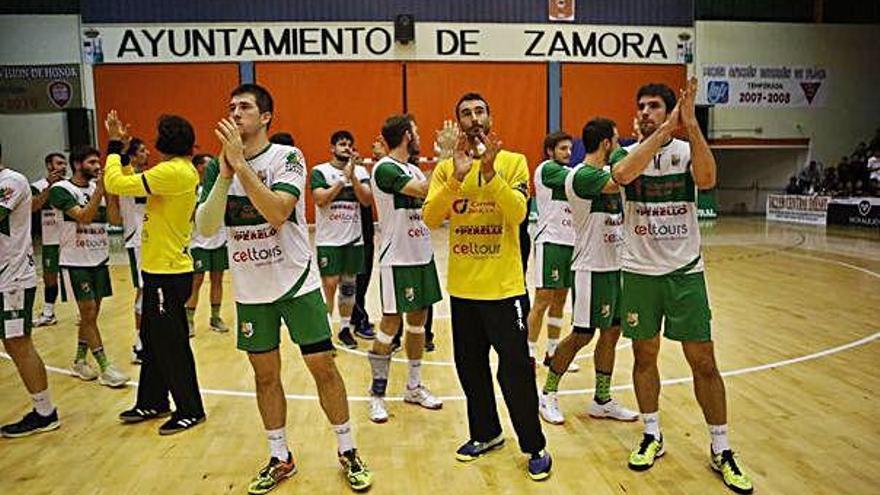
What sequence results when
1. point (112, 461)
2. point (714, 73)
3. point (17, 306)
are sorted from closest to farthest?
point (112, 461), point (17, 306), point (714, 73)

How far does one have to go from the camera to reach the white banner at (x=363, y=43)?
19812 millimetres

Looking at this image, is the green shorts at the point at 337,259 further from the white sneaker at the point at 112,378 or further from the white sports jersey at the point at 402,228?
the white sneaker at the point at 112,378

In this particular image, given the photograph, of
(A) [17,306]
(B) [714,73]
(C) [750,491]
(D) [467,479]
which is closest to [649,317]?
(C) [750,491]

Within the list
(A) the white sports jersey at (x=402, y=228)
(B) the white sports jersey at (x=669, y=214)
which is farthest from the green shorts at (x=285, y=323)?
(B) the white sports jersey at (x=669, y=214)

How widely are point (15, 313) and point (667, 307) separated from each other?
4151 mm

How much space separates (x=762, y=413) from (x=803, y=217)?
57.1ft

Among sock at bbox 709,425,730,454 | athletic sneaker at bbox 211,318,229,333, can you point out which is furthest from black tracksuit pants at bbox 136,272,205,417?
sock at bbox 709,425,730,454

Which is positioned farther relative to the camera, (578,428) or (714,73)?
(714,73)

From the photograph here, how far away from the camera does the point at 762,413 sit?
5.18m

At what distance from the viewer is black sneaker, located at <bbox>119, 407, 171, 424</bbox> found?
5.24 m

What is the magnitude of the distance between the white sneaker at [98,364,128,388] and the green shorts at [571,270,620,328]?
3.79 metres

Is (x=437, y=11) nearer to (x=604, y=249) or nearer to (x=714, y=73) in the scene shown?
(x=714, y=73)

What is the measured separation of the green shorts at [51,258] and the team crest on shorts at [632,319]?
6.91 metres

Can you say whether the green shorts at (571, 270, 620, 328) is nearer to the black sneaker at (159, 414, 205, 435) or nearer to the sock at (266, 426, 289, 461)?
the sock at (266, 426, 289, 461)
